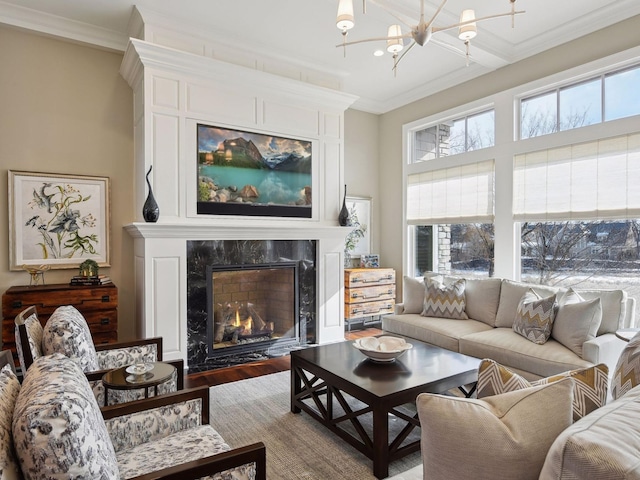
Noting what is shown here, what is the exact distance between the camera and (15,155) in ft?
12.0

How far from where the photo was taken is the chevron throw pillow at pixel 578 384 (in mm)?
1148

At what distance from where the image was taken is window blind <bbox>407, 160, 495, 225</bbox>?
15.5 feet

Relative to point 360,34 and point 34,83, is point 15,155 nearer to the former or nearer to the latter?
point 34,83

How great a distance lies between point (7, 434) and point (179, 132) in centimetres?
329

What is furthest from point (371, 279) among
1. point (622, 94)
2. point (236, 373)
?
point (622, 94)

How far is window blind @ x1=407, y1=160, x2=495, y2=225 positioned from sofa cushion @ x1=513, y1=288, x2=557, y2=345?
1.58m

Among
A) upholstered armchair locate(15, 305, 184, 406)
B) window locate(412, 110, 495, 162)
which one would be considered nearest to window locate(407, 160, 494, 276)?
window locate(412, 110, 495, 162)

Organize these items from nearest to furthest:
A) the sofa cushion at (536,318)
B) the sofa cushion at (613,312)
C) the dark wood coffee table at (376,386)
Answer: the dark wood coffee table at (376,386) < the sofa cushion at (613,312) < the sofa cushion at (536,318)

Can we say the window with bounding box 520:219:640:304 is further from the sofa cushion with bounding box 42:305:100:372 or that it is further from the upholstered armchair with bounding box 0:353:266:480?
the sofa cushion with bounding box 42:305:100:372

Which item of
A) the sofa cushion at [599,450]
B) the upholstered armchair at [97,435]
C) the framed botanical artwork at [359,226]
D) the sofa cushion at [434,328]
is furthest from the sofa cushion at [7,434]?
the framed botanical artwork at [359,226]

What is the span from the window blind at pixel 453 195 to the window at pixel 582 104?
2.15 ft

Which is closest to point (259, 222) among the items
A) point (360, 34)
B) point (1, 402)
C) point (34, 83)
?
point (360, 34)

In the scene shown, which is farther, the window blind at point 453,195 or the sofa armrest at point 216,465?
the window blind at point 453,195

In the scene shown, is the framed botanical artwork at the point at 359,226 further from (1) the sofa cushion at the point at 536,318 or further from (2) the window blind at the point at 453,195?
(1) the sofa cushion at the point at 536,318
